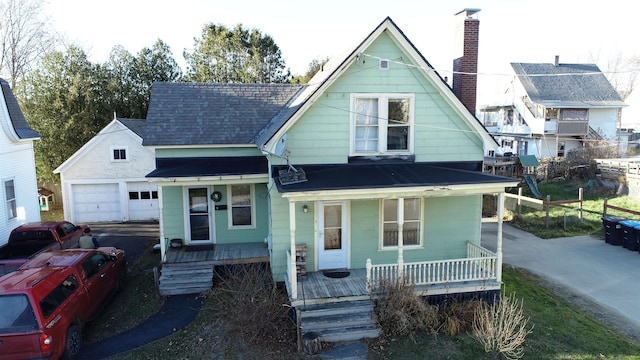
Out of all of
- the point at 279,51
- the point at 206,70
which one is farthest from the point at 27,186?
the point at 279,51

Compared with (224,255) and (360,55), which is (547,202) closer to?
(360,55)

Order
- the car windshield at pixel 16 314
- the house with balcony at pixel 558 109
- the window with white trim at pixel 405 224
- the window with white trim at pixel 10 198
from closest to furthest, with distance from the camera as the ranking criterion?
1. the car windshield at pixel 16 314
2. the window with white trim at pixel 405 224
3. the window with white trim at pixel 10 198
4. the house with balcony at pixel 558 109

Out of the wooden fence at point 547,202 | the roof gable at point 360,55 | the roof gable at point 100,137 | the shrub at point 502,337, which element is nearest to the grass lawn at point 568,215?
the wooden fence at point 547,202

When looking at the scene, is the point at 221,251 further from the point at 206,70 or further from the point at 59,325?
the point at 206,70

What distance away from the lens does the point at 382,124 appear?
11641 mm

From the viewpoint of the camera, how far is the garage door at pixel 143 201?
21719 mm

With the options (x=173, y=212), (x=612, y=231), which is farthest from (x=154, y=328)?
(x=612, y=231)

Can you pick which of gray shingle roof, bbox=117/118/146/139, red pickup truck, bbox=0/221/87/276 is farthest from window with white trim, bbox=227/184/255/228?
gray shingle roof, bbox=117/118/146/139

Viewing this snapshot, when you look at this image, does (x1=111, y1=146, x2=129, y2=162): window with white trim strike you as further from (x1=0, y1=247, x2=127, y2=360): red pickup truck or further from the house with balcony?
the house with balcony

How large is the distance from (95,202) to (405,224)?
17.6 meters

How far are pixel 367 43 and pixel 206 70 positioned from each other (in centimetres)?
2794

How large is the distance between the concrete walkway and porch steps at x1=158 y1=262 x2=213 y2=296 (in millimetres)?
11134

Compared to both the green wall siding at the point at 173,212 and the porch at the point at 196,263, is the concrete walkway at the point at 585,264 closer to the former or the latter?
the porch at the point at 196,263

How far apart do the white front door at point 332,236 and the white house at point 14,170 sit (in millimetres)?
12396
